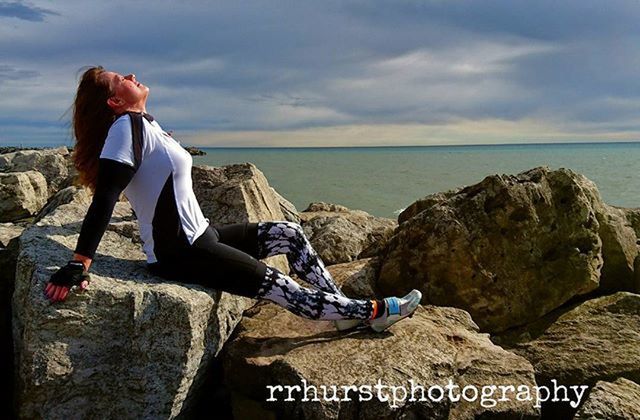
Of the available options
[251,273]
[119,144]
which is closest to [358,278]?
[251,273]

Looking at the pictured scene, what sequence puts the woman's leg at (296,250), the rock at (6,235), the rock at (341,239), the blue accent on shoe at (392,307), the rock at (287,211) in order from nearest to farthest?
the blue accent on shoe at (392,307), the woman's leg at (296,250), the rock at (6,235), the rock at (341,239), the rock at (287,211)

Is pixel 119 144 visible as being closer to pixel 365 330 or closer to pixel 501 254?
pixel 365 330

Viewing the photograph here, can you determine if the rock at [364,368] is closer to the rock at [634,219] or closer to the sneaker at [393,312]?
the sneaker at [393,312]

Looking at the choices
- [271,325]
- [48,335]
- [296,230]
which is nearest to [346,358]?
[271,325]

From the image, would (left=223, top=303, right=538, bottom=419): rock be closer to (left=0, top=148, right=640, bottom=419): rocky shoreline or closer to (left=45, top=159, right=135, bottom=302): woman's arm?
(left=0, top=148, right=640, bottom=419): rocky shoreline

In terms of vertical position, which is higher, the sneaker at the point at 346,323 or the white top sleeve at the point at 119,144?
the white top sleeve at the point at 119,144

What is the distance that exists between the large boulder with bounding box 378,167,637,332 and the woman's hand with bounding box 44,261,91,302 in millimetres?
4012

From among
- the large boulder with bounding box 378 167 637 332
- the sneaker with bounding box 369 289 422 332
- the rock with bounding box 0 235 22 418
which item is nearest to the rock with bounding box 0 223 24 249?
the rock with bounding box 0 235 22 418

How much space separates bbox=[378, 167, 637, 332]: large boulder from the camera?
23.7 feet

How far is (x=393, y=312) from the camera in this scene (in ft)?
17.5

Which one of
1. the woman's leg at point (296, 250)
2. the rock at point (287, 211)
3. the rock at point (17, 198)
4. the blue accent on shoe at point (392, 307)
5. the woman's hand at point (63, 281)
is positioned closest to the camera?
the woman's hand at point (63, 281)

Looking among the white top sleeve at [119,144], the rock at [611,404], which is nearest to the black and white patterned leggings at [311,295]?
the white top sleeve at [119,144]

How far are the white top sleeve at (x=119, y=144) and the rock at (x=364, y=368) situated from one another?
1.94 metres

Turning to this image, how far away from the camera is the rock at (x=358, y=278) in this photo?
7.23 metres
